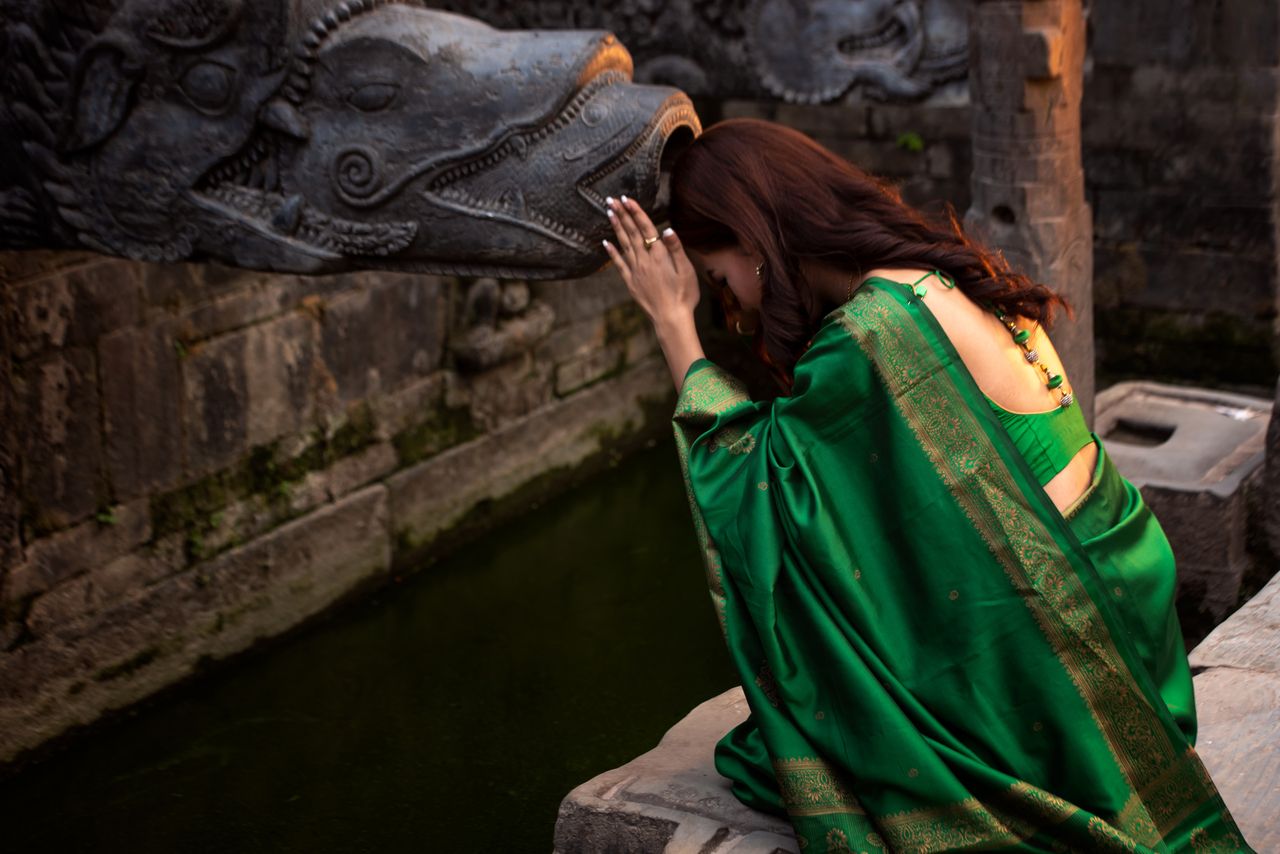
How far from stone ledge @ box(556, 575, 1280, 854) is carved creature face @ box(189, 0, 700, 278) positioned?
926mm

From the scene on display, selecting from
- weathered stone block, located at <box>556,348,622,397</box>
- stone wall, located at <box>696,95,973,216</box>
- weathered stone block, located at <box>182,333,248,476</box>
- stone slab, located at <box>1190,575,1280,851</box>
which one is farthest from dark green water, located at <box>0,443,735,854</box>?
stone wall, located at <box>696,95,973,216</box>

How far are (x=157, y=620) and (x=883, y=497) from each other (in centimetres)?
285

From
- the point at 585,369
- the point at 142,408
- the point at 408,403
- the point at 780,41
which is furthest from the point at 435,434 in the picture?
the point at 780,41

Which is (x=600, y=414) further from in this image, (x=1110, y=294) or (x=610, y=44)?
(x=610, y=44)

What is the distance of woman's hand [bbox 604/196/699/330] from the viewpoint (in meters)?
2.67

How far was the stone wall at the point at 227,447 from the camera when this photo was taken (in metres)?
4.23

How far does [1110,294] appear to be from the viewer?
739cm

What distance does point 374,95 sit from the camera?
2725mm

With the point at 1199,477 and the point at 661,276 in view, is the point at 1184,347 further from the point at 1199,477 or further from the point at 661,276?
the point at 661,276

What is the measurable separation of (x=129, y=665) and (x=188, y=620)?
245 mm

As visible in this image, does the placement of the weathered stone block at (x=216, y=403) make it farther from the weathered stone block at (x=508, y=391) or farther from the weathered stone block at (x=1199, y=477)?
the weathered stone block at (x=1199, y=477)

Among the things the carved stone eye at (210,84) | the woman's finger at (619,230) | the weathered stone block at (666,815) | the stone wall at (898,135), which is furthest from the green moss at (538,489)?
the woman's finger at (619,230)

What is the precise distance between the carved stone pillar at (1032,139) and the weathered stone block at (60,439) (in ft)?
8.25

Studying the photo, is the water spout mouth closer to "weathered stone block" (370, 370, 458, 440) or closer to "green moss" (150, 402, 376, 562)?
"green moss" (150, 402, 376, 562)
